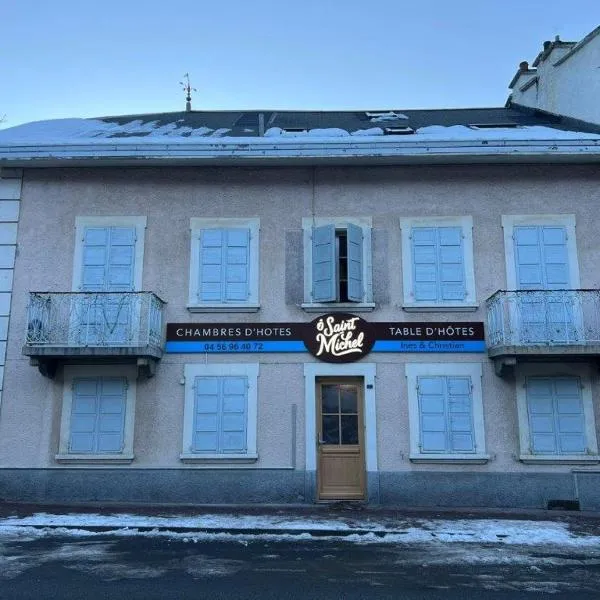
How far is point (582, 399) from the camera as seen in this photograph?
10.9 m

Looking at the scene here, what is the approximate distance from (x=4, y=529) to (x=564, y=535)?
26.0 feet

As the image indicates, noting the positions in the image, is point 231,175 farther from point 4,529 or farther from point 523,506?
point 523,506

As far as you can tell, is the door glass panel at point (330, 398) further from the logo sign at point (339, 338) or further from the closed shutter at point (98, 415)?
the closed shutter at point (98, 415)

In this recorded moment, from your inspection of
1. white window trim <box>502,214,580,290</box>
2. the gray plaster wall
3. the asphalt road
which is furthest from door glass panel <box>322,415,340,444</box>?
white window trim <box>502,214,580,290</box>

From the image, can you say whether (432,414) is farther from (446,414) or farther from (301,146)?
(301,146)

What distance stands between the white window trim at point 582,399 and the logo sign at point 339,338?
2.86 meters

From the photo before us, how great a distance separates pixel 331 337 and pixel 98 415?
4.54m

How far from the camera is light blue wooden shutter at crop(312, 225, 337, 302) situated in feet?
37.1

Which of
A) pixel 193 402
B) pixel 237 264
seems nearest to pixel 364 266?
pixel 237 264

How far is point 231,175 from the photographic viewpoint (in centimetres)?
1199

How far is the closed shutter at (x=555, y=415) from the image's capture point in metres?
10.8

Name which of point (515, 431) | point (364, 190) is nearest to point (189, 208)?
point (364, 190)

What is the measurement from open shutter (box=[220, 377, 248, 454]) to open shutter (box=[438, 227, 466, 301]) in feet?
13.7

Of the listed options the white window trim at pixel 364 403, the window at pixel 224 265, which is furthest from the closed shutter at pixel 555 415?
the window at pixel 224 265
